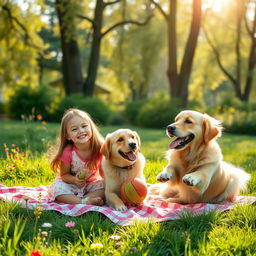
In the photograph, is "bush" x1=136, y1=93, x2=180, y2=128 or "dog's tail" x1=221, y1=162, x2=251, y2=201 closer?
"dog's tail" x1=221, y1=162, x2=251, y2=201

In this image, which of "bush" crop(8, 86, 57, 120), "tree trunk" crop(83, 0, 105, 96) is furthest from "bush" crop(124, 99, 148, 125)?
"bush" crop(8, 86, 57, 120)

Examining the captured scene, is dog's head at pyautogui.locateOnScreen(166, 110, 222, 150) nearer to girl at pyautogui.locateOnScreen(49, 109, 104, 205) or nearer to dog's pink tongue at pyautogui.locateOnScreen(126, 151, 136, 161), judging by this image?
dog's pink tongue at pyautogui.locateOnScreen(126, 151, 136, 161)

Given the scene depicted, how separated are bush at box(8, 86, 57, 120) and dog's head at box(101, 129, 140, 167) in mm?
15086

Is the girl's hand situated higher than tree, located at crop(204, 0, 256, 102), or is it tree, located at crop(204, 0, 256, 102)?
tree, located at crop(204, 0, 256, 102)

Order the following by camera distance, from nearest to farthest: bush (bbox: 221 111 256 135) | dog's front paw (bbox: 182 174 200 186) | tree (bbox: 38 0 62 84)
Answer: dog's front paw (bbox: 182 174 200 186) < bush (bbox: 221 111 256 135) < tree (bbox: 38 0 62 84)

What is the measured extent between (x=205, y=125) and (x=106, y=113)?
1436 cm

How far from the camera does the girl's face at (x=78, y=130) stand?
167 inches

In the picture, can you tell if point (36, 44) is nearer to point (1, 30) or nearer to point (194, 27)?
point (1, 30)

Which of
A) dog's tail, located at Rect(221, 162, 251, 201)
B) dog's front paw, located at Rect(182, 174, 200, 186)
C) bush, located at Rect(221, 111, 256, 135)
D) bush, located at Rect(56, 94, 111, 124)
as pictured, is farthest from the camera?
bush, located at Rect(56, 94, 111, 124)

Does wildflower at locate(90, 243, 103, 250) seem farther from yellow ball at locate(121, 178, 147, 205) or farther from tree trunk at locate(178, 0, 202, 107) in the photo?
tree trunk at locate(178, 0, 202, 107)

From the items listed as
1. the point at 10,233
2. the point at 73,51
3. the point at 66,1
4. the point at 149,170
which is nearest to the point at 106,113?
the point at 73,51

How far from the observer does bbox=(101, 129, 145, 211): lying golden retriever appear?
12.5 ft

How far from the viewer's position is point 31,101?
62.3ft

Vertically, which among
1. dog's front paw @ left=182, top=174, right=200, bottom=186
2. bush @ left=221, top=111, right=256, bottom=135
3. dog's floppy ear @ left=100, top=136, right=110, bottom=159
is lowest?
bush @ left=221, top=111, right=256, bottom=135
